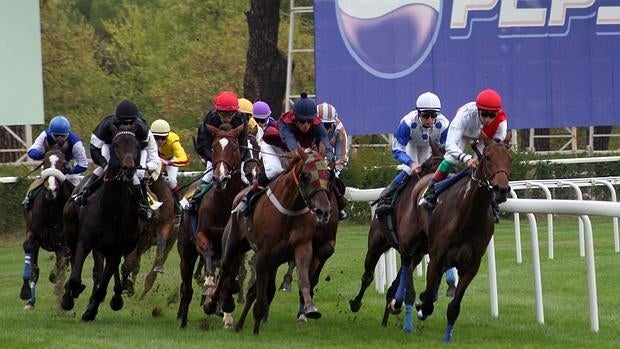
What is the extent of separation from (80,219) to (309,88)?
887 inches

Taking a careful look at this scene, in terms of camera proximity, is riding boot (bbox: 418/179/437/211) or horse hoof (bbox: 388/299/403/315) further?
horse hoof (bbox: 388/299/403/315)

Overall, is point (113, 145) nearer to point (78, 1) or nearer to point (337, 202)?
point (337, 202)

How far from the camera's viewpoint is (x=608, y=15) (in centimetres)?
2583

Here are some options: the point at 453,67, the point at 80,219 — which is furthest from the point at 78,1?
the point at 80,219

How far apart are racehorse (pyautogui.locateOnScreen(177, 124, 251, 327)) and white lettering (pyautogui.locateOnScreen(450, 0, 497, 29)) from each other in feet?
41.4

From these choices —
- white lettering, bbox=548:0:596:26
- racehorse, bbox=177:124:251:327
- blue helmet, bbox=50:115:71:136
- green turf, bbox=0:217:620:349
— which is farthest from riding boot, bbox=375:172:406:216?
white lettering, bbox=548:0:596:26

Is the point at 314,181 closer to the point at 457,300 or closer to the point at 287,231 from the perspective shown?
the point at 287,231

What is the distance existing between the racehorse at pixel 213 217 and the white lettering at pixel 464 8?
12631 mm

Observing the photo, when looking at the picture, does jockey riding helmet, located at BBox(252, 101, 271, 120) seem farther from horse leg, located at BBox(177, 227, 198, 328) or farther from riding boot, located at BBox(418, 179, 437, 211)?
riding boot, located at BBox(418, 179, 437, 211)

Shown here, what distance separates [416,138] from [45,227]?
3.74m

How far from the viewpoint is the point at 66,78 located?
3734cm

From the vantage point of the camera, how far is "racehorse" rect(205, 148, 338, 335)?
10.7 meters

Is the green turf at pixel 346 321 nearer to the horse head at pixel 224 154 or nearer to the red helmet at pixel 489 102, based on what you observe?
the horse head at pixel 224 154

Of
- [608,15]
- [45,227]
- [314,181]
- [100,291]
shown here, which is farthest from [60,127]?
[608,15]
